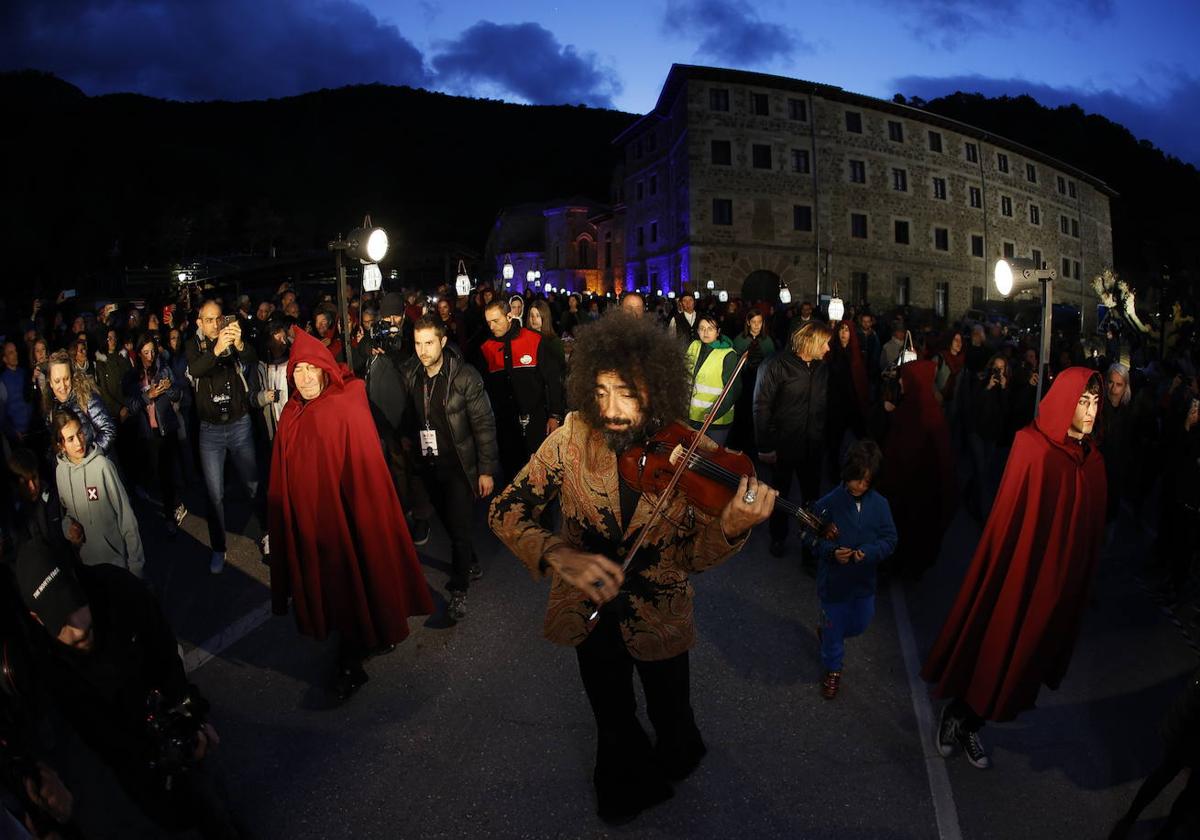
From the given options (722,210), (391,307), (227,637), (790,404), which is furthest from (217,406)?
(722,210)

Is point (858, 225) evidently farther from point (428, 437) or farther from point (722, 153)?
point (428, 437)

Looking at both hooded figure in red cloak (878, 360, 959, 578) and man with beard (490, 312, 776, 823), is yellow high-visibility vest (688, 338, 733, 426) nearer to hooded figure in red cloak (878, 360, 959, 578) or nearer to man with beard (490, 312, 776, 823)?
hooded figure in red cloak (878, 360, 959, 578)

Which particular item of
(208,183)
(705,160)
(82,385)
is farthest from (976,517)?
(208,183)

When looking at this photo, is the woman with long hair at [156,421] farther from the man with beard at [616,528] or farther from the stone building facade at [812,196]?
the stone building facade at [812,196]

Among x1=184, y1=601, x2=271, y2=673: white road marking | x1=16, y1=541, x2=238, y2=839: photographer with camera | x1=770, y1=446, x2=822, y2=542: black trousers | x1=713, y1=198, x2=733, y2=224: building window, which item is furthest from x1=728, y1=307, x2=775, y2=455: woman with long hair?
x1=713, y1=198, x2=733, y2=224: building window

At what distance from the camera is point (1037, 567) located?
3.42 m

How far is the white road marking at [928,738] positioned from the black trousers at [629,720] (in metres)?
1.17

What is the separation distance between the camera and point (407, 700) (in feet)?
13.2

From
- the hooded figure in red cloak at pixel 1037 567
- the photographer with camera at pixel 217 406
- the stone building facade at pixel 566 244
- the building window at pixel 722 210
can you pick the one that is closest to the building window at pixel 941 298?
the building window at pixel 722 210

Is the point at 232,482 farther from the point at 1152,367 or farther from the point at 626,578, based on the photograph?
the point at 1152,367

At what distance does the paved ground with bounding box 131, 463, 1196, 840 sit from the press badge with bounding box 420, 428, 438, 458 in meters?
1.23

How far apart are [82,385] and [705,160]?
118 ft

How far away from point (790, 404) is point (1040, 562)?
109 inches

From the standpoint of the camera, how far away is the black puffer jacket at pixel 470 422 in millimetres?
5062
